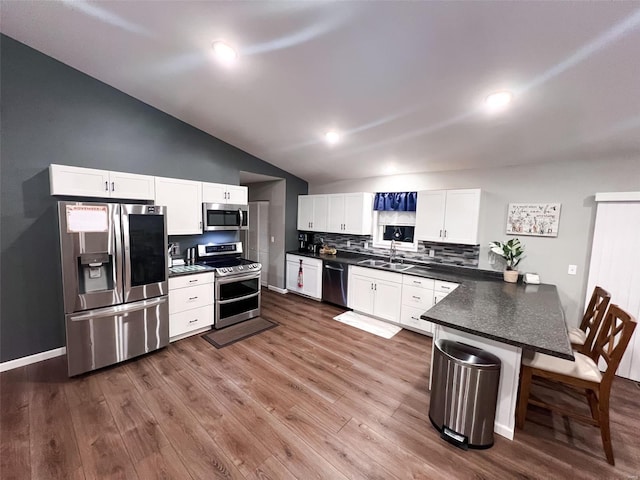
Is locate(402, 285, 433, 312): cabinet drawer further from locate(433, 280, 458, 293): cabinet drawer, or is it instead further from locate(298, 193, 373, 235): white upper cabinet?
locate(298, 193, 373, 235): white upper cabinet

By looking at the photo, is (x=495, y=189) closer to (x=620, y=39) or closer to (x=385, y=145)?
(x=385, y=145)

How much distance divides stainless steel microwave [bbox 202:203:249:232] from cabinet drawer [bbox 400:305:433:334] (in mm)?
2720

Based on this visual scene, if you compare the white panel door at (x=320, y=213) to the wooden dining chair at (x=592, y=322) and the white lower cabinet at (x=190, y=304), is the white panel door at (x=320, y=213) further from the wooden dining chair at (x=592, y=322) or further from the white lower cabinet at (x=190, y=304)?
the wooden dining chair at (x=592, y=322)

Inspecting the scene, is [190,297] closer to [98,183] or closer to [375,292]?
[98,183]

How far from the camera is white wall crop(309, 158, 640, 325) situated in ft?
9.24

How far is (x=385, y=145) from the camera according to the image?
3.37m

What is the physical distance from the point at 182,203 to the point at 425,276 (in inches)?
133

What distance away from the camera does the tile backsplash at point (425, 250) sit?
12.0 ft

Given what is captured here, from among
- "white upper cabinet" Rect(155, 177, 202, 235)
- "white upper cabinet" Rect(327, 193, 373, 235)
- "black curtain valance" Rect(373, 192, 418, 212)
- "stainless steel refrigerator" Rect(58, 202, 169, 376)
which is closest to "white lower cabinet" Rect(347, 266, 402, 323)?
"white upper cabinet" Rect(327, 193, 373, 235)

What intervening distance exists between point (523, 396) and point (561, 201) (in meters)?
2.35

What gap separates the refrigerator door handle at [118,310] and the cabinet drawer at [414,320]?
3.09 meters

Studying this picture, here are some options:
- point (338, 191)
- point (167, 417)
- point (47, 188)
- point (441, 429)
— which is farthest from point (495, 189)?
point (47, 188)

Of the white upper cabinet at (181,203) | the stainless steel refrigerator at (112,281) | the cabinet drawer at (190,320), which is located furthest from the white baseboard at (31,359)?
the white upper cabinet at (181,203)

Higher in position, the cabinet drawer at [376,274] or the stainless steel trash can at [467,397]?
the cabinet drawer at [376,274]
